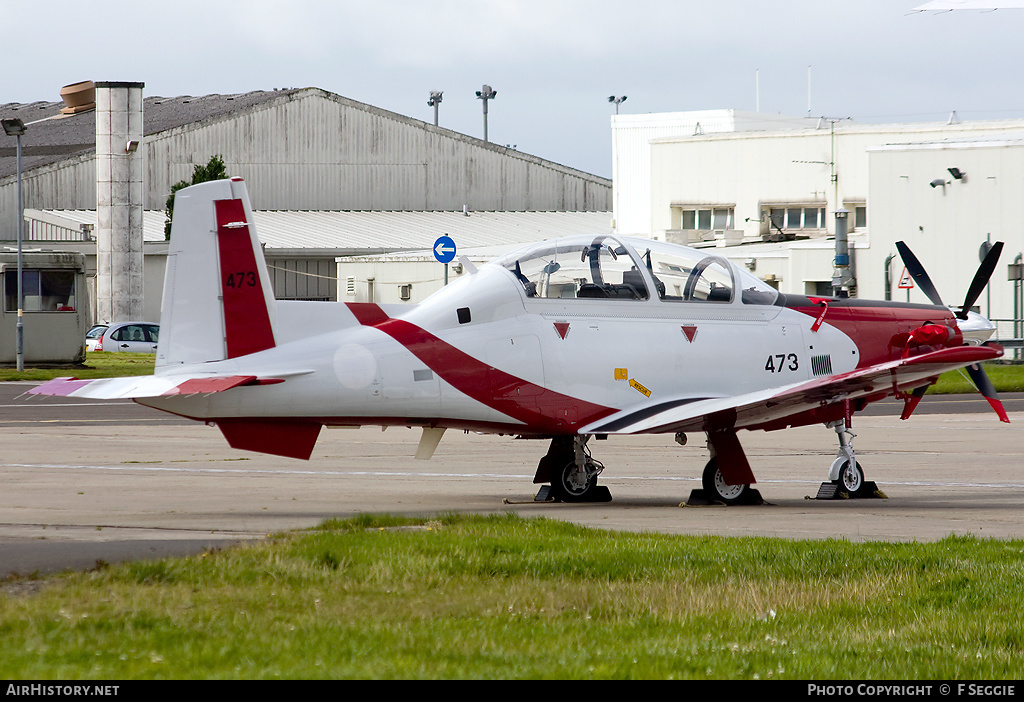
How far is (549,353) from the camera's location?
12625 mm

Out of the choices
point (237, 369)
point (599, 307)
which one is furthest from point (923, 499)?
point (237, 369)

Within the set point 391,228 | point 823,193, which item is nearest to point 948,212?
point 823,193

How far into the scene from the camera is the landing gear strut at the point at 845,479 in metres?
13.4

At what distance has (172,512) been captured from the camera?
38.5 ft

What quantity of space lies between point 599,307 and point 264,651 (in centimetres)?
745

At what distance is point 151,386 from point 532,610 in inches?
209

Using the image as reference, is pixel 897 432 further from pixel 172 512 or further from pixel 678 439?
pixel 172 512

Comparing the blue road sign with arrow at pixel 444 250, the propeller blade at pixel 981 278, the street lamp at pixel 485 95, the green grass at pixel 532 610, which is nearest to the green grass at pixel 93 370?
the blue road sign with arrow at pixel 444 250

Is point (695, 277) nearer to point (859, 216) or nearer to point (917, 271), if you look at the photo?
point (917, 271)

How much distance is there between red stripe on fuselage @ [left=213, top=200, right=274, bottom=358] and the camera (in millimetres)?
11688

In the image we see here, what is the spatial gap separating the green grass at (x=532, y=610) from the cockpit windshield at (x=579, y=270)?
357cm

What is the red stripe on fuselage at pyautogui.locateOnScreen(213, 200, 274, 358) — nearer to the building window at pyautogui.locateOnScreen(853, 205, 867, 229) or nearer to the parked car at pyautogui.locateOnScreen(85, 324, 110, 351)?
the parked car at pyautogui.locateOnScreen(85, 324, 110, 351)

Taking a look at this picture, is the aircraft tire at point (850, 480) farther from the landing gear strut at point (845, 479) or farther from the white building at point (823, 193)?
the white building at point (823, 193)
